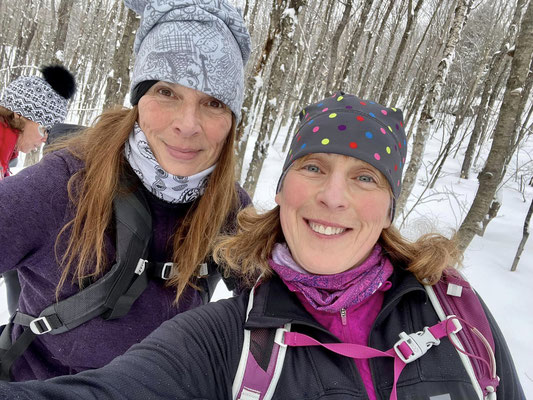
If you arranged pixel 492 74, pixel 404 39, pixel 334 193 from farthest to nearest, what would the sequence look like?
pixel 492 74 < pixel 404 39 < pixel 334 193

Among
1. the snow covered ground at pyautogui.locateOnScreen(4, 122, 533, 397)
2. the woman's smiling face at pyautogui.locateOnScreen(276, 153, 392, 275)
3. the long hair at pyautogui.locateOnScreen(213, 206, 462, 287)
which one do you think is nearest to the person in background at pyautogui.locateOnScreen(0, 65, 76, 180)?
the snow covered ground at pyautogui.locateOnScreen(4, 122, 533, 397)

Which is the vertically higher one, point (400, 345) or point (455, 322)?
point (455, 322)

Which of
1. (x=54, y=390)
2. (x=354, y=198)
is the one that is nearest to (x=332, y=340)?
(x=354, y=198)

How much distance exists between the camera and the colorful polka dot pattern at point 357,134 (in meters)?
1.43

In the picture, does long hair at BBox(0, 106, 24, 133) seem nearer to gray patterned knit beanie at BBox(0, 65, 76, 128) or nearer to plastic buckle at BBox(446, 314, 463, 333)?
gray patterned knit beanie at BBox(0, 65, 76, 128)

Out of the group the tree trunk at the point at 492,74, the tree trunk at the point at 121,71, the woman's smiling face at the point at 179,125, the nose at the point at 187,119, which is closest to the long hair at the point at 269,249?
the woman's smiling face at the point at 179,125

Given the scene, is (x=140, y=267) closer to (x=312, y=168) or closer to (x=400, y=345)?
(x=312, y=168)

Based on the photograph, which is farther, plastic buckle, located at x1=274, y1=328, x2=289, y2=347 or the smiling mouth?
the smiling mouth

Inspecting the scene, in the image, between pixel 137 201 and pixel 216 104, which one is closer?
pixel 137 201

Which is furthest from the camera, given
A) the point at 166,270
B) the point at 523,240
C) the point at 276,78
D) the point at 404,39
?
the point at 404,39

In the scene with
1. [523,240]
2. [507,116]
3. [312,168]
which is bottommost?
[312,168]

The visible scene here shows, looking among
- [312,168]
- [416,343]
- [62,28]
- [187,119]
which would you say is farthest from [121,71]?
[416,343]

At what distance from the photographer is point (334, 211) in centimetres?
138

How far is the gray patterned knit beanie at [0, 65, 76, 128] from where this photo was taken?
3.29 meters
